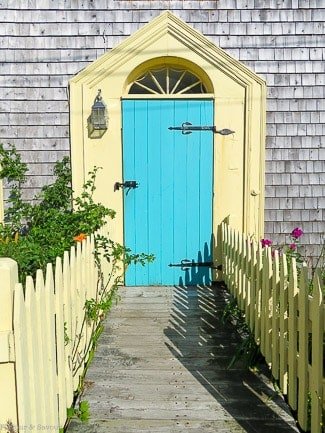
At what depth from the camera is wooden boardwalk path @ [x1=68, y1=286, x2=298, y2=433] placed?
295cm

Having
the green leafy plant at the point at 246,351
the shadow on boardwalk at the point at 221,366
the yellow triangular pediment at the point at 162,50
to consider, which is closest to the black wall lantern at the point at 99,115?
the yellow triangular pediment at the point at 162,50

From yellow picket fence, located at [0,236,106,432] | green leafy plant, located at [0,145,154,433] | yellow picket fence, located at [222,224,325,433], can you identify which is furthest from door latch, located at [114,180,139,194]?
yellow picket fence, located at [0,236,106,432]

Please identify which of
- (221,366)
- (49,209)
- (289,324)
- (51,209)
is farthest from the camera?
(49,209)

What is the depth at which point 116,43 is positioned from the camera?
19.6 ft

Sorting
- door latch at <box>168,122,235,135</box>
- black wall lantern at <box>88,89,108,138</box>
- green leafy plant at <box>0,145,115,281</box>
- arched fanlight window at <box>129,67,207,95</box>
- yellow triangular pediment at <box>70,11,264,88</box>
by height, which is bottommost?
green leafy plant at <box>0,145,115,281</box>

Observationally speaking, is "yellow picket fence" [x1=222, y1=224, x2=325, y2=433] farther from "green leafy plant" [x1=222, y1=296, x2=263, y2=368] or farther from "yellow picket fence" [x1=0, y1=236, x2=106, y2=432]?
"yellow picket fence" [x1=0, y1=236, x2=106, y2=432]

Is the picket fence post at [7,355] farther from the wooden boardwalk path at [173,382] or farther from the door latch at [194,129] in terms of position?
the door latch at [194,129]

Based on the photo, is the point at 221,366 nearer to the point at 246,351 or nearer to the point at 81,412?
the point at 246,351

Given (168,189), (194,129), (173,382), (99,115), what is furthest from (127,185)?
(173,382)

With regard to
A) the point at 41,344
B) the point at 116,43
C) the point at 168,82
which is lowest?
the point at 41,344

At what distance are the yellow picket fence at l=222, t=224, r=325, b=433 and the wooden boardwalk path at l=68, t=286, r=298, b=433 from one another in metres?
0.22

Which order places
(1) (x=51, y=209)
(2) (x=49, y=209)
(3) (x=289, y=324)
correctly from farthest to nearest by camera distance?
(2) (x=49, y=209) → (1) (x=51, y=209) → (3) (x=289, y=324)

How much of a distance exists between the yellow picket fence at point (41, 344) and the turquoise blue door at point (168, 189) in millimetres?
2515

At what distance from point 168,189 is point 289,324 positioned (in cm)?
332
